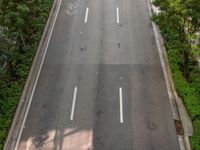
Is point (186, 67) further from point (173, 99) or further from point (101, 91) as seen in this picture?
point (101, 91)

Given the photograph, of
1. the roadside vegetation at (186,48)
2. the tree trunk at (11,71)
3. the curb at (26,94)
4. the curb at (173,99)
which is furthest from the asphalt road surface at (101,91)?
the tree trunk at (11,71)

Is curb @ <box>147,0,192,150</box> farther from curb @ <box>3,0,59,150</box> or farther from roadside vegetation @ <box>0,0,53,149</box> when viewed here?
roadside vegetation @ <box>0,0,53,149</box>

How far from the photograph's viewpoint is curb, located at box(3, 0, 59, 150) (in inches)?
886

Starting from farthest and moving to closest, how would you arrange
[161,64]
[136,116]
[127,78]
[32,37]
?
[32,37] → [161,64] → [127,78] → [136,116]

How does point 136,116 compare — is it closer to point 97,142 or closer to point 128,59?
point 97,142

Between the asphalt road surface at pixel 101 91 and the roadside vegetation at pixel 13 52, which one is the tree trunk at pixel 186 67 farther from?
the roadside vegetation at pixel 13 52

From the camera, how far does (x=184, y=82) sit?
25625mm

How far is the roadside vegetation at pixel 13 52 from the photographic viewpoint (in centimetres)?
2409

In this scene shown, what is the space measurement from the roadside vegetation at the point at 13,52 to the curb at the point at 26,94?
0.34 meters

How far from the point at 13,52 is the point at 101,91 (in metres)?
8.13

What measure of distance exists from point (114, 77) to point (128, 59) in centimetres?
317

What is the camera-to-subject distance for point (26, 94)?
2638 centimetres

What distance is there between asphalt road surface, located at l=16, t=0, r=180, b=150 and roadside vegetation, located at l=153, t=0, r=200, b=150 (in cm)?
146

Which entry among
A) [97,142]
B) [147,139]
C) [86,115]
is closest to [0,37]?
[86,115]
